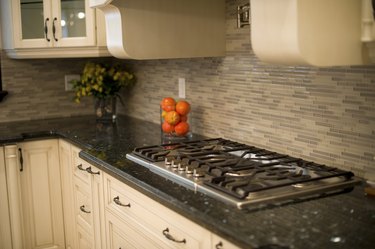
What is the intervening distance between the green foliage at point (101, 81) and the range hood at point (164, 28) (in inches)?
31.3

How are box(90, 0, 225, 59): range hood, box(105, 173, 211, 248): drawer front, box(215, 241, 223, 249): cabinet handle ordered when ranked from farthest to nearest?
box(90, 0, 225, 59): range hood → box(105, 173, 211, 248): drawer front → box(215, 241, 223, 249): cabinet handle

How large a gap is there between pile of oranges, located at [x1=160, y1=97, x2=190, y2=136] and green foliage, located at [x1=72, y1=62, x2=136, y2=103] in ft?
2.41

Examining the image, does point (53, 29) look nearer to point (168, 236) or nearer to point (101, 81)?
point (101, 81)

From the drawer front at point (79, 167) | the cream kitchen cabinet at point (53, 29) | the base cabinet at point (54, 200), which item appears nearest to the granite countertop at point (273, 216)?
the base cabinet at point (54, 200)

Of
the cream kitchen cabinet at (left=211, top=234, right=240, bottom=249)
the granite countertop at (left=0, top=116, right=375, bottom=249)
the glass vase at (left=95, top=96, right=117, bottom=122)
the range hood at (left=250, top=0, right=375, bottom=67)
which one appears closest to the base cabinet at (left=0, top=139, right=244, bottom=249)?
the granite countertop at (left=0, top=116, right=375, bottom=249)

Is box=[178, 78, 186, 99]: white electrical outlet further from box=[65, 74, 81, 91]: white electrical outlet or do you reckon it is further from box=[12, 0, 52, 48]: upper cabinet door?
box=[65, 74, 81, 91]: white electrical outlet

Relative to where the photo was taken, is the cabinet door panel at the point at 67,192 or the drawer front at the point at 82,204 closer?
the drawer front at the point at 82,204

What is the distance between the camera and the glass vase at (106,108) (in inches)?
126

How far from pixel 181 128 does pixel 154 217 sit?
827 millimetres

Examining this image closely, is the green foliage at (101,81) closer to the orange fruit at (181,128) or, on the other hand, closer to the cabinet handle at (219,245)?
the orange fruit at (181,128)

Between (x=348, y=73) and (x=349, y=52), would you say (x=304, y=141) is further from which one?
(x=349, y=52)

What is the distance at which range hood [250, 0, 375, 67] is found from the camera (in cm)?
135

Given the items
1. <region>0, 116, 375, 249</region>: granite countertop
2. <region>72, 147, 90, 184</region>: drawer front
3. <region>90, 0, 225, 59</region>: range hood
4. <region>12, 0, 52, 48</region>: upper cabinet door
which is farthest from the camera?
<region>12, 0, 52, 48</region>: upper cabinet door

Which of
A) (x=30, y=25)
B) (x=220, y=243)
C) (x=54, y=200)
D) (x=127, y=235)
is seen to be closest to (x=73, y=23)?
(x=30, y=25)
